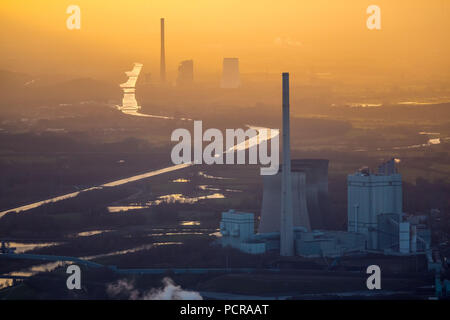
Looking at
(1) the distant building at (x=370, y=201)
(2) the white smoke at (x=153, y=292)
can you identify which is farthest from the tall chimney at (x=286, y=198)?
(2) the white smoke at (x=153, y=292)

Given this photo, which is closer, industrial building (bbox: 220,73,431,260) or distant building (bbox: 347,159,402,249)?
industrial building (bbox: 220,73,431,260)

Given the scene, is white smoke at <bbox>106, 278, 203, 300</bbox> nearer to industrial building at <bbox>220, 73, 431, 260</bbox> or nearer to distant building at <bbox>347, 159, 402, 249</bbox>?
industrial building at <bbox>220, 73, 431, 260</bbox>

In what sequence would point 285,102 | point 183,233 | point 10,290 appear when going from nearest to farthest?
point 10,290 → point 285,102 → point 183,233

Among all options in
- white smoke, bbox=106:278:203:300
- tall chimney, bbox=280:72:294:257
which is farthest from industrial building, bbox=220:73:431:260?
white smoke, bbox=106:278:203:300
